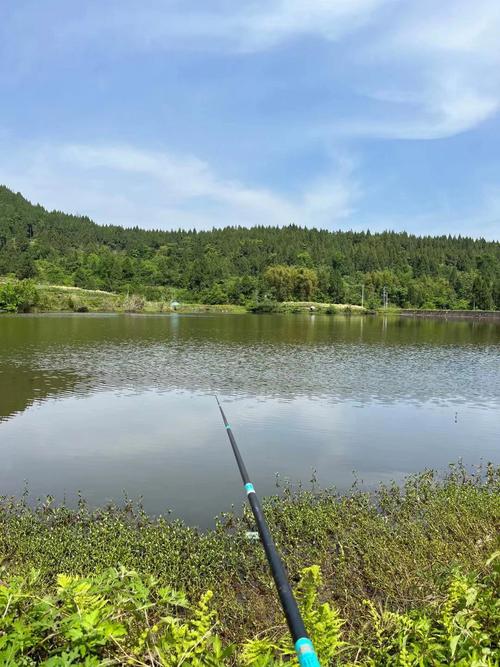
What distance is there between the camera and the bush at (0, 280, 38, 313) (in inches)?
3974

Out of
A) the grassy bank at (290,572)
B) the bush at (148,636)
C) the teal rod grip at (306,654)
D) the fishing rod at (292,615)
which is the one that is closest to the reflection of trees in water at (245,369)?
the grassy bank at (290,572)

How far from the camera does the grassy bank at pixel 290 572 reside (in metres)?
3.47

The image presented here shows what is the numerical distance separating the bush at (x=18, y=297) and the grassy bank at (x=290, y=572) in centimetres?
10055

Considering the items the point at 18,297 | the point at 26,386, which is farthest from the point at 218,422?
the point at 18,297

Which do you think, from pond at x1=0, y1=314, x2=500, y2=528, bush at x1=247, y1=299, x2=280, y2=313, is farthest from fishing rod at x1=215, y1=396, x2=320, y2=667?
bush at x1=247, y1=299, x2=280, y2=313

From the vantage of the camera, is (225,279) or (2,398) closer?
(2,398)

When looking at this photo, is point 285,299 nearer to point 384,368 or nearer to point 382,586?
point 384,368

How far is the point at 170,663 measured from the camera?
124 inches

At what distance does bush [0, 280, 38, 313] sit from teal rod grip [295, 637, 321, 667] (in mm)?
109069

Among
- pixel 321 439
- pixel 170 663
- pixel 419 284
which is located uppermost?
pixel 419 284

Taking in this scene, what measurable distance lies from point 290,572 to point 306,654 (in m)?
5.97

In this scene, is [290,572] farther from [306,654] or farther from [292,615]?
[306,654]

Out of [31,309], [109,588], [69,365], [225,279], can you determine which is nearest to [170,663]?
[109,588]

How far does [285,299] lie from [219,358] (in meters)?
137
